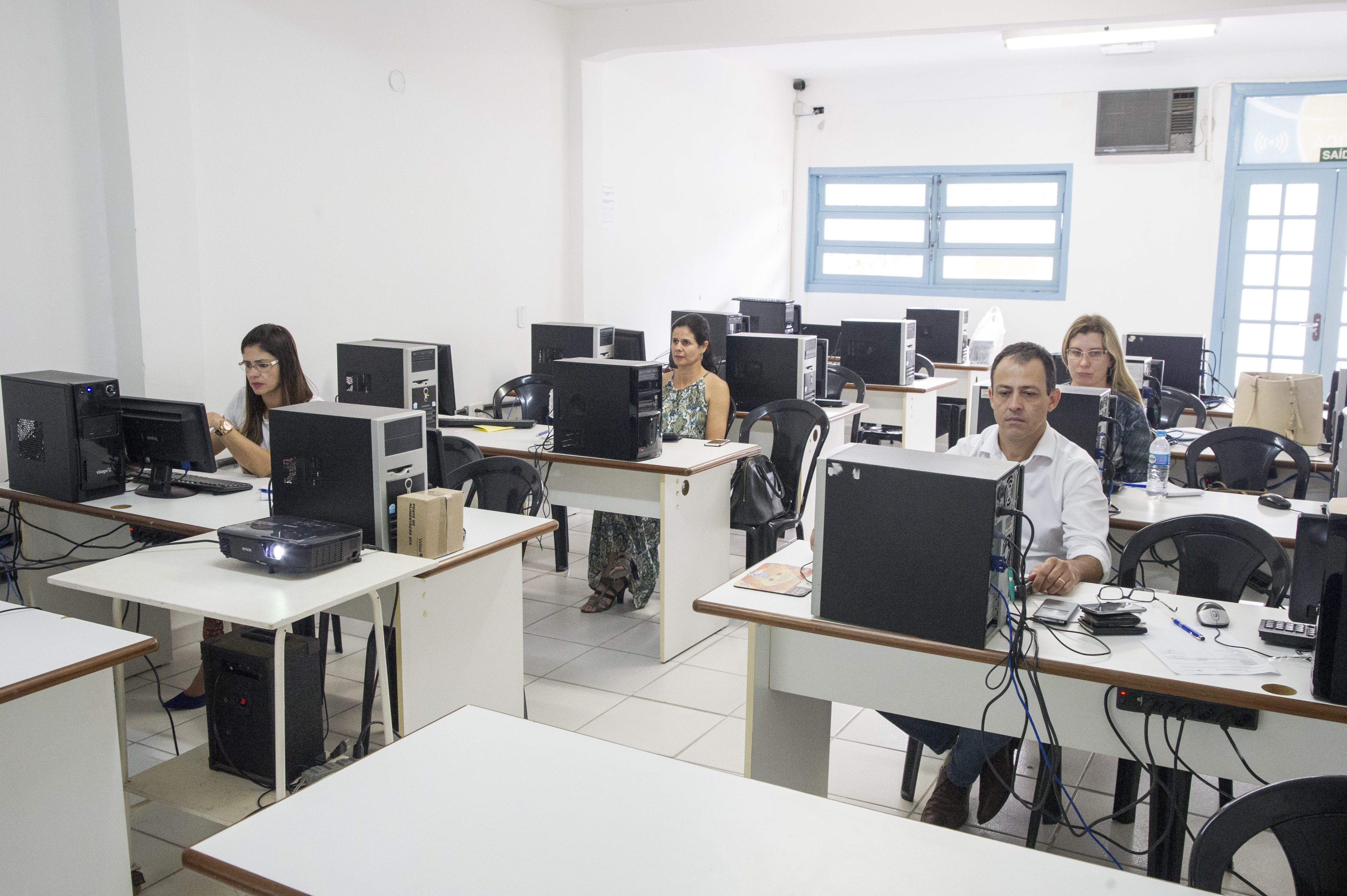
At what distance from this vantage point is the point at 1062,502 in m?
2.81

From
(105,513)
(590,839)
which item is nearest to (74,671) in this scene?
(590,839)

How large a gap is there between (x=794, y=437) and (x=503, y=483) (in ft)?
6.19

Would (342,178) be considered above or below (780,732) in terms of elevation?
above

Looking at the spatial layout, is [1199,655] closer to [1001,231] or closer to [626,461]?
[626,461]

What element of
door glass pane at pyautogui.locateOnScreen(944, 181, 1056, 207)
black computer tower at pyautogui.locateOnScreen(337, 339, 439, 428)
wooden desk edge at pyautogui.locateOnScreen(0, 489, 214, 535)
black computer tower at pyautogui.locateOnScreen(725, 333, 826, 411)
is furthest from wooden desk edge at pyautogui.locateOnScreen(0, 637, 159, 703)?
door glass pane at pyautogui.locateOnScreen(944, 181, 1056, 207)

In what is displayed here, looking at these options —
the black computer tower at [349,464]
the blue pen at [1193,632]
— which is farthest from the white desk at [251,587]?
the blue pen at [1193,632]

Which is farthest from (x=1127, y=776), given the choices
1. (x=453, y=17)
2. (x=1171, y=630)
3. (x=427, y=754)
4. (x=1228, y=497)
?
(x=453, y=17)

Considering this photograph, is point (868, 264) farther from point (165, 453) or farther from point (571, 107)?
point (165, 453)

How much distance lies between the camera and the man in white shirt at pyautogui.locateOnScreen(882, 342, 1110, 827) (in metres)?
2.67

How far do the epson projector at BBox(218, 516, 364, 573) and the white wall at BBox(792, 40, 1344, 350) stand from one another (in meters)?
8.21

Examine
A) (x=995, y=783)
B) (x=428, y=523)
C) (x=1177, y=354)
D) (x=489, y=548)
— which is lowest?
(x=995, y=783)

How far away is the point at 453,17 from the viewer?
5.64 meters

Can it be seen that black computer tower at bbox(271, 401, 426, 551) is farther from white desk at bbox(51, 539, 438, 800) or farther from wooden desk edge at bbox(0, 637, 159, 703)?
wooden desk edge at bbox(0, 637, 159, 703)

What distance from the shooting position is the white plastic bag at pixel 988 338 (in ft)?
29.8
